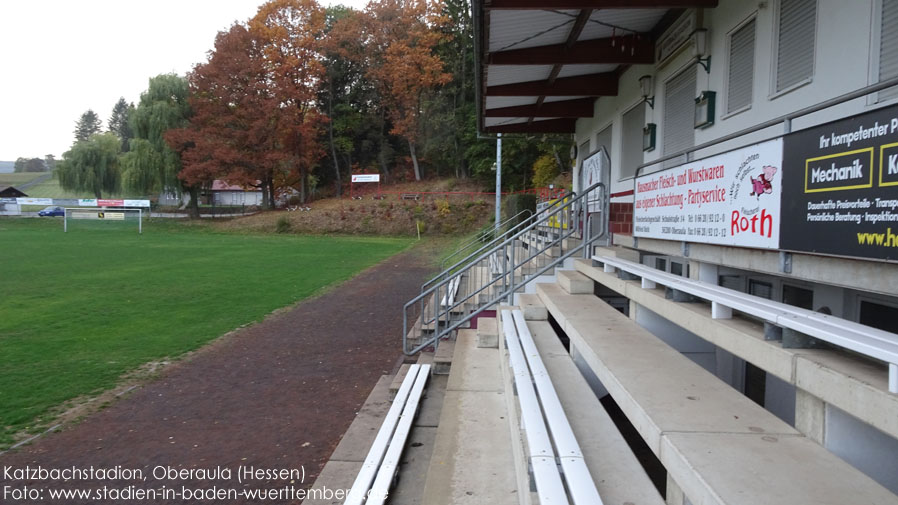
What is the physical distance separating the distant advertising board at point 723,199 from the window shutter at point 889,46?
1.11 m

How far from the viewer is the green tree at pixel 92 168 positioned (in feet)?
168

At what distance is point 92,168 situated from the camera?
169ft

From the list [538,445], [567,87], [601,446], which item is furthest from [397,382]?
[567,87]

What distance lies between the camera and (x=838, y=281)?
303 cm

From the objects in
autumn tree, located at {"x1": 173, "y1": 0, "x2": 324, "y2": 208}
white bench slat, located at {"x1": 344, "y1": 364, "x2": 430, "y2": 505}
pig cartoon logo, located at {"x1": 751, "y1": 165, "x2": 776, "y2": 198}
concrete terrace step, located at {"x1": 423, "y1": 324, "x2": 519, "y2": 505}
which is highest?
autumn tree, located at {"x1": 173, "y1": 0, "x2": 324, "y2": 208}

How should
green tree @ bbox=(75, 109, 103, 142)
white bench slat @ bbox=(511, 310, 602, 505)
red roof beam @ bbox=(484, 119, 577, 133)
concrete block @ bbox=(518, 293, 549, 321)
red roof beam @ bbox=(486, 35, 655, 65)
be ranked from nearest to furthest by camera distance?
white bench slat @ bbox=(511, 310, 602, 505), concrete block @ bbox=(518, 293, 549, 321), red roof beam @ bbox=(486, 35, 655, 65), red roof beam @ bbox=(484, 119, 577, 133), green tree @ bbox=(75, 109, 103, 142)

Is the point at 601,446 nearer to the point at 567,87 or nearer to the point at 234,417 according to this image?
the point at 234,417

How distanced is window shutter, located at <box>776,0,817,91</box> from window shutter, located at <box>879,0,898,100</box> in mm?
791

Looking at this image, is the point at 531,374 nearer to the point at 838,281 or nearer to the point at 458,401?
the point at 458,401

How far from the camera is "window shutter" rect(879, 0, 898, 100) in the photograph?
382cm

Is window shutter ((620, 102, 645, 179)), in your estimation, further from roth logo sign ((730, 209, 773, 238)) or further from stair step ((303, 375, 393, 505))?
stair step ((303, 375, 393, 505))

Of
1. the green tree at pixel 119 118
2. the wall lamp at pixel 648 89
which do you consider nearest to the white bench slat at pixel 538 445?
the wall lamp at pixel 648 89

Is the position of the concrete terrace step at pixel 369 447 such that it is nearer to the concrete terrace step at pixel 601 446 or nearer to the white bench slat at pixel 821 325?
the concrete terrace step at pixel 601 446

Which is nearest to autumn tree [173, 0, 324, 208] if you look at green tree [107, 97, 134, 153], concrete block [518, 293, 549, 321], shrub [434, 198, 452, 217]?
shrub [434, 198, 452, 217]
